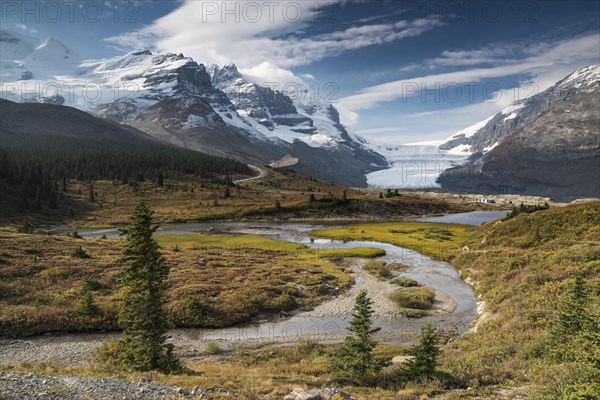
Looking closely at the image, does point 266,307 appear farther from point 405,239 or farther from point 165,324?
point 405,239

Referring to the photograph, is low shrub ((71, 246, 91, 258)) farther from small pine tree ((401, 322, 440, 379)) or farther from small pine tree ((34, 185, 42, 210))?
small pine tree ((34, 185, 42, 210))

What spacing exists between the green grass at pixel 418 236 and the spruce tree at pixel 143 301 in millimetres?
54488

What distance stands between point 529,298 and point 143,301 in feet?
98.1

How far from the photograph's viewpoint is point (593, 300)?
2422 centimetres

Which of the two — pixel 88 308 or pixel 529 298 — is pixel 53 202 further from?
pixel 529 298

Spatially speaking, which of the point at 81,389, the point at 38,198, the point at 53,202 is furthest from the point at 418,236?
the point at 38,198

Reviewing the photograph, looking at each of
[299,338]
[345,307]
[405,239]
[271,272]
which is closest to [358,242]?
[405,239]

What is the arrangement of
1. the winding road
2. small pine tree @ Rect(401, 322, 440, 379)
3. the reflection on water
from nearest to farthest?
1. small pine tree @ Rect(401, 322, 440, 379)
2. the winding road
3. the reflection on water

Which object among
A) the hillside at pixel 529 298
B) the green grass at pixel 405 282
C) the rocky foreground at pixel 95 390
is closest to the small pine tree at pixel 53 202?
the green grass at pixel 405 282

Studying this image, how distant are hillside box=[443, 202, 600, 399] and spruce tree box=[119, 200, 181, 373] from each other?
18083mm

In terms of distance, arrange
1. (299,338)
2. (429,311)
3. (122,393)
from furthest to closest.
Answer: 1. (429,311)
2. (299,338)
3. (122,393)

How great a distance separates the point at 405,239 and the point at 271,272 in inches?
1699

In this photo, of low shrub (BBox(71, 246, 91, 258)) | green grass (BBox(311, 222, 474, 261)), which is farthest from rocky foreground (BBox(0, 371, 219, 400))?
green grass (BBox(311, 222, 474, 261))

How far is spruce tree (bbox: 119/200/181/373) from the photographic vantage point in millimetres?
23359
